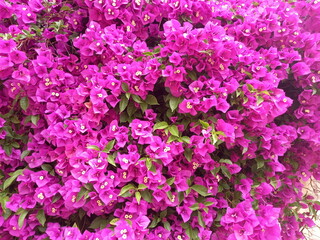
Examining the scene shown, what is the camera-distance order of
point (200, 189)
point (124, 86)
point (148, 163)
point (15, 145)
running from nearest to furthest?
1. point (148, 163)
2. point (124, 86)
3. point (200, 189)
4. point (15, 145)

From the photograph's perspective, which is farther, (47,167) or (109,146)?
(47,167)

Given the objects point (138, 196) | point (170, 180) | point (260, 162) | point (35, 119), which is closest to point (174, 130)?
point (170, 180)

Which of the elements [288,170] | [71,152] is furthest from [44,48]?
[288,170]

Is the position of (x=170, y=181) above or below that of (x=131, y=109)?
below

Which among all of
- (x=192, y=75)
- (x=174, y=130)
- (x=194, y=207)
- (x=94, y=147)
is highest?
(x=192, y=75)

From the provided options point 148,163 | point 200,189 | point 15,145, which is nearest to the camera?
point 148,163

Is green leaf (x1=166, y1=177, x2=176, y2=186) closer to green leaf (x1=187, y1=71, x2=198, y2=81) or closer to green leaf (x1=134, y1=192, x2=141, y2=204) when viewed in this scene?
green leaf (x1=134, y1=192, x2=141, y2=204)

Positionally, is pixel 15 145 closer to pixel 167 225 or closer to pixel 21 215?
pixel 21 215

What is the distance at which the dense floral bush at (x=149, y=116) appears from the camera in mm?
1296

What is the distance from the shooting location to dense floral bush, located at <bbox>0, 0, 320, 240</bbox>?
1.30 m

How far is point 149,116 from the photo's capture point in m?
1.42

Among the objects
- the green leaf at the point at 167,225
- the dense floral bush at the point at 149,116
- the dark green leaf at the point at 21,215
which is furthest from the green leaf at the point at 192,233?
the dark green leaf at the point at 21,215

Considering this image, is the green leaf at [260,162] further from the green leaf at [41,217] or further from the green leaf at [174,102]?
the green leaf at [41,217]

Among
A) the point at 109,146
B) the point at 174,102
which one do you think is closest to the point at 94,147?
the point at 109,146
